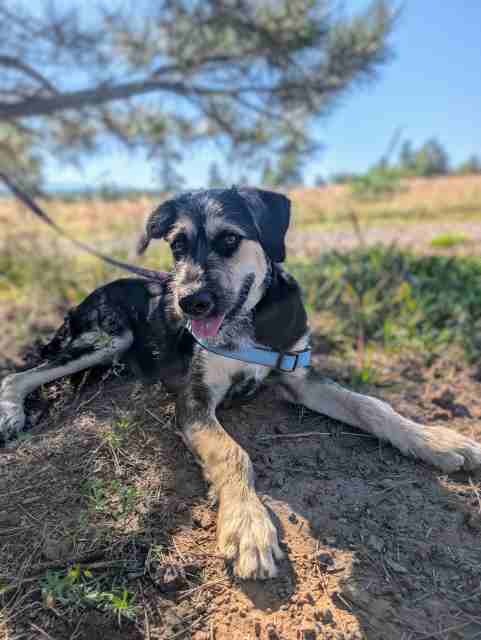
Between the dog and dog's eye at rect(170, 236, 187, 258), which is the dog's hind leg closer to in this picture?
the dog

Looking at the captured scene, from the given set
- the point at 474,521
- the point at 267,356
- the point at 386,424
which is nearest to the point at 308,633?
the point at 474,521

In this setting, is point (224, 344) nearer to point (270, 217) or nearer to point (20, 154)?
point (270, 217)

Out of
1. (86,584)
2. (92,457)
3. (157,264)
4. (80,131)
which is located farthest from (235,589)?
(80,131)

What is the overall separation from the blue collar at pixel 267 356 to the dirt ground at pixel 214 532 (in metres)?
0.34

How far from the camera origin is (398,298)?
5074mm

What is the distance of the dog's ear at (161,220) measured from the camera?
10.3 feet

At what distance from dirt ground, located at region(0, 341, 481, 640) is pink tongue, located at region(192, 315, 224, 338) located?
1.71 feet

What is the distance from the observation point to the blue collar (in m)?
2.79

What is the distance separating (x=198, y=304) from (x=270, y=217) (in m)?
0.70

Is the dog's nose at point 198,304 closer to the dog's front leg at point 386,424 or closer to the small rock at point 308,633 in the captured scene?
the dog's front leg at point 386,424

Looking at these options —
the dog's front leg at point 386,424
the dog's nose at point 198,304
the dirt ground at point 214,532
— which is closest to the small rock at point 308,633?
the dirt ground at point 214,532

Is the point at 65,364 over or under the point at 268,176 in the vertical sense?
under

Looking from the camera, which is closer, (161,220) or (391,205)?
(161,220)

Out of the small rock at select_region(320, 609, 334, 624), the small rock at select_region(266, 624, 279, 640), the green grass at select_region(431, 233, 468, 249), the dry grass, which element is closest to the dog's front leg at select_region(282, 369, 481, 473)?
the small rock at select_region(320, 609, 334, 624)
